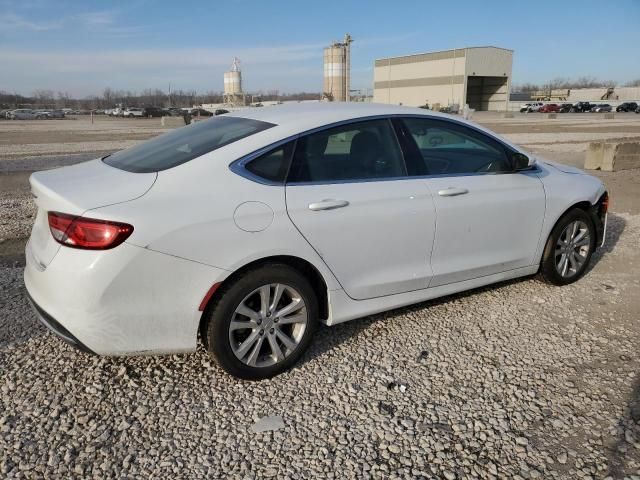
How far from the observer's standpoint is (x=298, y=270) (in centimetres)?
320

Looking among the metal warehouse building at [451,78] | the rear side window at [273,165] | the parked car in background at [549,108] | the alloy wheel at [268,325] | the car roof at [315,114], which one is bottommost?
the alloy wheel at [268,325]

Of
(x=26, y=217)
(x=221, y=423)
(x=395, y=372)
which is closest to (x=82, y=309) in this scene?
(x=221, y=423)

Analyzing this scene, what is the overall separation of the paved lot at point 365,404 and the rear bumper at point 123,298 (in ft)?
1.39

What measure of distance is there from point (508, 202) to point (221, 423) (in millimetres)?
2697

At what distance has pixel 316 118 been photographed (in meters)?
3.35

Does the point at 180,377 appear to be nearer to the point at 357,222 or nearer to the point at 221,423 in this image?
the point at 221,423

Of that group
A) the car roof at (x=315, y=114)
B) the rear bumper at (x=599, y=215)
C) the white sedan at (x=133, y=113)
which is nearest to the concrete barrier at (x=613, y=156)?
the rear bumper at (x=599, y=215)

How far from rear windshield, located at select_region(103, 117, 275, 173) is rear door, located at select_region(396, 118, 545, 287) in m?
1.21

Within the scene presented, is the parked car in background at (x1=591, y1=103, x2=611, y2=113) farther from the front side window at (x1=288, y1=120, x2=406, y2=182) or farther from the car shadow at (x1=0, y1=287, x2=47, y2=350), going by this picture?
the car shadow at (x1=0, y1=287, x2=47, y2=350)

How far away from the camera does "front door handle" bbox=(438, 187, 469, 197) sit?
363cm

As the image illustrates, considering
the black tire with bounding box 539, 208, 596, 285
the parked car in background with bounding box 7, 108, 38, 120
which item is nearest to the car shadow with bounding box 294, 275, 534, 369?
the black tire with bounding box 539, 208, 596, 285

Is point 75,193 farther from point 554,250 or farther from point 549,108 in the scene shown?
point 549,108

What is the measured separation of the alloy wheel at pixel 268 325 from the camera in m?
3.03

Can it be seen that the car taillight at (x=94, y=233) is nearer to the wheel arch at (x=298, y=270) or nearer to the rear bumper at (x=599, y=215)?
the wheel arch at (x=298, y=270)
